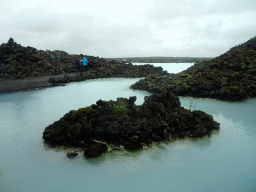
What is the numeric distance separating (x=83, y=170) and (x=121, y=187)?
3.42 ft

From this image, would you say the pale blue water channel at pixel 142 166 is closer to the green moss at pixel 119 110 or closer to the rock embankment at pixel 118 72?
the green moss at pixel 119 110

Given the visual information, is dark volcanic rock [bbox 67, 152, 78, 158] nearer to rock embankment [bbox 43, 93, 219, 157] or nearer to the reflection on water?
the reflection on water

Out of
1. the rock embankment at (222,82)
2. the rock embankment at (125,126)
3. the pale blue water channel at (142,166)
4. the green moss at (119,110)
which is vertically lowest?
the pale blue water channel at (142,166)

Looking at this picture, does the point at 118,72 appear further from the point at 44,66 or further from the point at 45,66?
the point at 44,66

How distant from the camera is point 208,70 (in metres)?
14.6

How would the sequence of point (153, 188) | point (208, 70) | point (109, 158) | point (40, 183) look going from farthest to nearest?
point (208, 70) → point (109, 158) → point (40, 183) → point (153, 188)

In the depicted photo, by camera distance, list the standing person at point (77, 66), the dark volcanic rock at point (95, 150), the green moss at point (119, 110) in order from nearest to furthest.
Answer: the dark volcanic rock at point (95, 150) → the green moss at point (119, 110) → the standing person at point (77, 66)

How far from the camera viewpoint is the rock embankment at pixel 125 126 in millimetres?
5699

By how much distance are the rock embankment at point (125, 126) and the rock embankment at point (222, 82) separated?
490 centimetres

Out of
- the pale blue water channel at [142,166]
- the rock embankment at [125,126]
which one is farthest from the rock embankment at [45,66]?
the pale blue water channel at [142,166]

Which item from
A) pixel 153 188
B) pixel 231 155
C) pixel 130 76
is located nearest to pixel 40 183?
pixel 153 188

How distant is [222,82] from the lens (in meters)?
11.7

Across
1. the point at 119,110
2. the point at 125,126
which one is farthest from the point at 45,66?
the point at 125,126

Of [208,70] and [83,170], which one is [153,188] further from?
[208,70]
